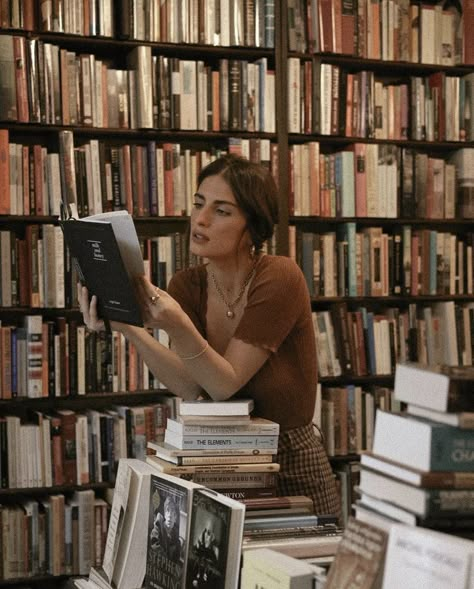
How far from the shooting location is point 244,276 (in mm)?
2191

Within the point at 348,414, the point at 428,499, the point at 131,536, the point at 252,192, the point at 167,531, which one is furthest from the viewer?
the point at 348,414

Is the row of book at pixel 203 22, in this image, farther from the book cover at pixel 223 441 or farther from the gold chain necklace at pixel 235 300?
the book cover at pixel 223 441

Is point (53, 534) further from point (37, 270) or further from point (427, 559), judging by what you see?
point (427, 559)

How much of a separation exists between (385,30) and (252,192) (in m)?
1.98

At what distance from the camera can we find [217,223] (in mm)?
2121

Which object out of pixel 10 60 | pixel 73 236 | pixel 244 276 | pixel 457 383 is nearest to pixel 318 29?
pixel 10 60

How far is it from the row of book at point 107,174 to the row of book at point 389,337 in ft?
2.24

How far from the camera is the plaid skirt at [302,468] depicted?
6.85ft

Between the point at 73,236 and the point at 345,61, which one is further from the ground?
the point at 345,61

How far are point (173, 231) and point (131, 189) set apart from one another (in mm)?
326

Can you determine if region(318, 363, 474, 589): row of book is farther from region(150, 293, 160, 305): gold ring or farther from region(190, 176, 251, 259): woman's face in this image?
region(190, 176, 251, 259): woman's face

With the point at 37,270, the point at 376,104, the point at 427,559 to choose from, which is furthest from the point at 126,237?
the point at 376,104

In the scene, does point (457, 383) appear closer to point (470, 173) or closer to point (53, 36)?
point (53, 36)

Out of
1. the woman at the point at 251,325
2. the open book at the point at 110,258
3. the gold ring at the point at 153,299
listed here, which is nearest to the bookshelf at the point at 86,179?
the woman at the point at 251,325
